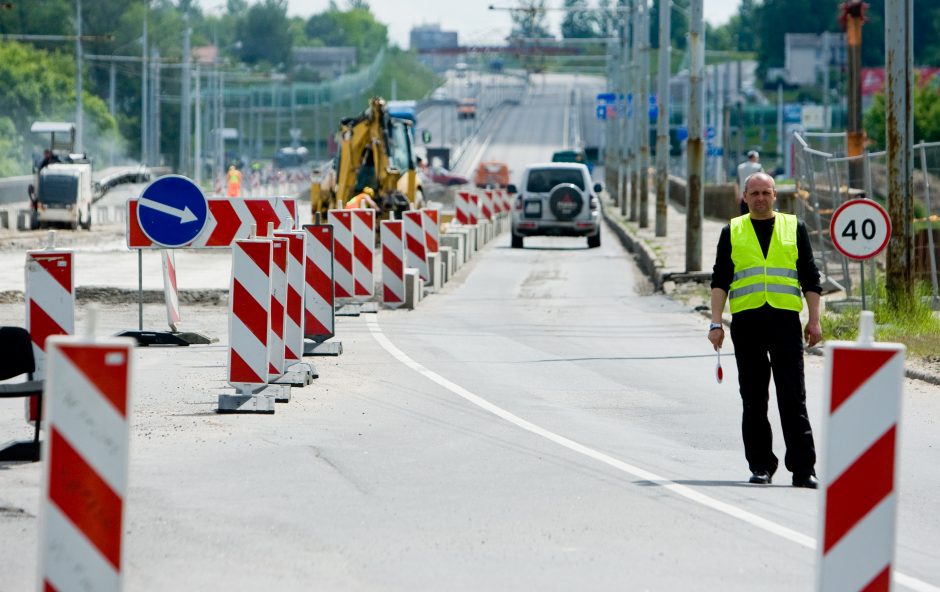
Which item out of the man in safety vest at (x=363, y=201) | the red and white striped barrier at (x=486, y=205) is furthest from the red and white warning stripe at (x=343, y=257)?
the red and white striped barrier at (x=486, y=205)

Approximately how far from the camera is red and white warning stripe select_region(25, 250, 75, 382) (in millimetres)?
11070

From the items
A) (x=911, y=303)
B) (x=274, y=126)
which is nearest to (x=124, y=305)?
(x=911, y=303)

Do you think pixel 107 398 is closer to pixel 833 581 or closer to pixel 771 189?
pixel 833 581

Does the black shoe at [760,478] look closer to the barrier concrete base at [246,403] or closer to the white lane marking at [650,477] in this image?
the white lane marking at [650,477]

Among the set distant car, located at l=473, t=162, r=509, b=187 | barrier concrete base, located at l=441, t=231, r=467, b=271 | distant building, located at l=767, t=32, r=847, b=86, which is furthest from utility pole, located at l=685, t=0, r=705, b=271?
distant building, located at l=767, t=32, r=847, b=86

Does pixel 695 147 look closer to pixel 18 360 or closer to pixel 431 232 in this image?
pixel 431 232

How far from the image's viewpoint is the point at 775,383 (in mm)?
10102

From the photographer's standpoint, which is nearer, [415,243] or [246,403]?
[246,403]

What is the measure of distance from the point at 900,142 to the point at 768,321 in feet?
31.7

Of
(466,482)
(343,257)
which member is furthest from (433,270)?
(466,482)

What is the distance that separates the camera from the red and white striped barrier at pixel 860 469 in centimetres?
594

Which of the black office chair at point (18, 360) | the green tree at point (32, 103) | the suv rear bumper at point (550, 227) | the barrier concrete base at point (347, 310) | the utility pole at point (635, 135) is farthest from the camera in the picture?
the green tree at point (32, 103)

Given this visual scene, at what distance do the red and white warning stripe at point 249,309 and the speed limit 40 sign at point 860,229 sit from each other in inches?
273

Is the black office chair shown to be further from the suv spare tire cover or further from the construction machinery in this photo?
the construction machinery
